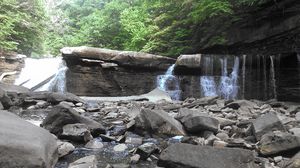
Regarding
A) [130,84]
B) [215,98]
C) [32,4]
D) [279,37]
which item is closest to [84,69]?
[130,84]

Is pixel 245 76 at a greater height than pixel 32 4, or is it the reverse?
pixel 32 4

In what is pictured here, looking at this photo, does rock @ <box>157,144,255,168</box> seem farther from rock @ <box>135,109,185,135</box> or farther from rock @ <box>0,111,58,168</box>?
rock @ <box>135,109,185,135</box>

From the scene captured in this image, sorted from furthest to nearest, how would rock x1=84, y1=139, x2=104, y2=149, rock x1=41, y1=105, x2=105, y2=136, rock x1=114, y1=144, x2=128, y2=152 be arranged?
1. rock x1=41, y1=105, x2=105, y2=136
2. rock x1=84, y1=139, x2=104, y2=149
3. rock x1=114, y1=144, x2=128, y2=152

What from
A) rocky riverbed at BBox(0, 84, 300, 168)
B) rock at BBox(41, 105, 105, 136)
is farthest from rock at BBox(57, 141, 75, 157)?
rock at BBox(41, 105, 105, 136)

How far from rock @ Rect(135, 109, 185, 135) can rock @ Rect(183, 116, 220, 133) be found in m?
0.16

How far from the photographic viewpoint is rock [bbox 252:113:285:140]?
4.79m

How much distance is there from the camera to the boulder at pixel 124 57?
13383 millimetres

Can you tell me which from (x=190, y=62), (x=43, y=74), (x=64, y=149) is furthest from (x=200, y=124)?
(x=43, y=74)

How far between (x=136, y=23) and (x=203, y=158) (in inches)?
584

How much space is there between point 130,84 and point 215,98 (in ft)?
16.7


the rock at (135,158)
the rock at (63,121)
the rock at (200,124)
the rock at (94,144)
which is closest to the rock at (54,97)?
the rock at (63,121)

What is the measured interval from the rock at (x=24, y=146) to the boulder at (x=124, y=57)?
A: 979 cm

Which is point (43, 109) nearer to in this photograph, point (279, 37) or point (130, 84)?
point (130, 84)

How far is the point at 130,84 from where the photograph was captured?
13.8 m
